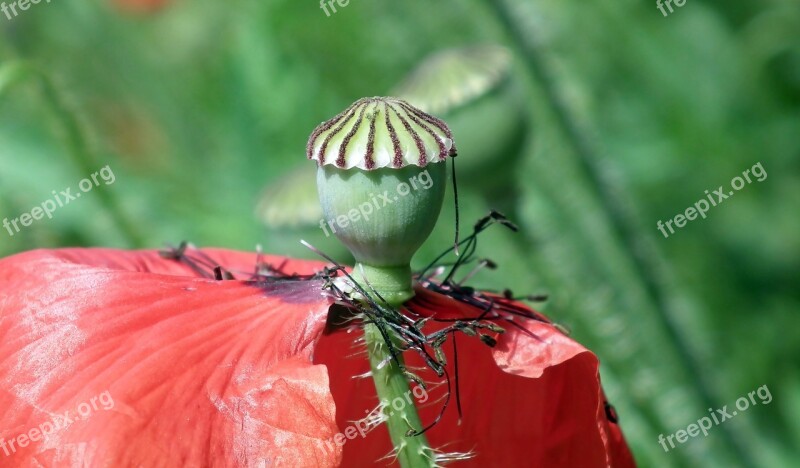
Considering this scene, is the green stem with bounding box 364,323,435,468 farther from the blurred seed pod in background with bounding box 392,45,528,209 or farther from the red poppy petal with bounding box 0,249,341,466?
the blurred seed pod in background with bounding box 392,45,528,209

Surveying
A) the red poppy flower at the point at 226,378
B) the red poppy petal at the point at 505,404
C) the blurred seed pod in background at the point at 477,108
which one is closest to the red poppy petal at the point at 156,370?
the red poppy flower at the point at 226,378

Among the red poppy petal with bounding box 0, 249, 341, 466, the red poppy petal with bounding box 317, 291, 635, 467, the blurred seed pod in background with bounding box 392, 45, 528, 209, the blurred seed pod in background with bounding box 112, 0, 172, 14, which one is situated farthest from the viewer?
the blurred seed pod in background with bounding box 112, 0, 172, 14

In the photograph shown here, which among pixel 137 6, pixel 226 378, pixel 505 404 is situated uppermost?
pixel 137 6

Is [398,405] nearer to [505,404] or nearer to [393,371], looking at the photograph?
[393,371]

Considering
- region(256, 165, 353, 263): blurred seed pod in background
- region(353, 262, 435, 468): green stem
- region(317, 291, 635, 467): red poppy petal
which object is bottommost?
region(317, 291, 635, 467): red poppy petal

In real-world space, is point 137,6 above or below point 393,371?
above

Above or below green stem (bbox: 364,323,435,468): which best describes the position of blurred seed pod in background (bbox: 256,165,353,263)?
above

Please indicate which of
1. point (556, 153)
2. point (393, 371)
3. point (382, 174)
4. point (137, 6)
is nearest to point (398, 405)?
point (393, 371)

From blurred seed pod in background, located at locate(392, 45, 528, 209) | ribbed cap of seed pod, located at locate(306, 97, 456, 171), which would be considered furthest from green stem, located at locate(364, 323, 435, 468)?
blurred seed pod in background, located at locate(392, 45, 528, 209)
